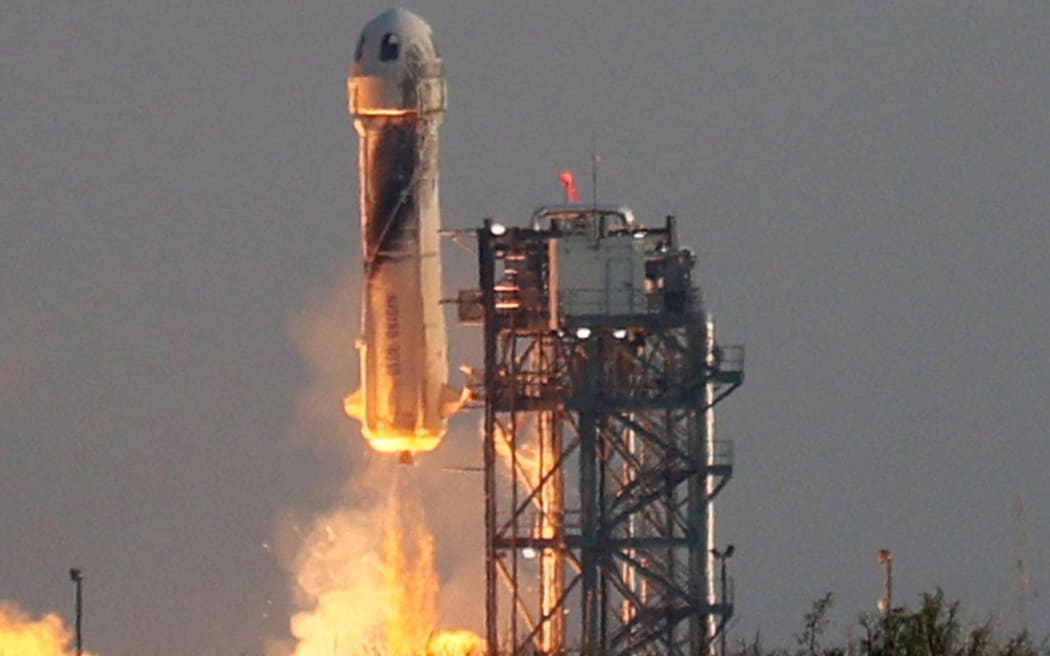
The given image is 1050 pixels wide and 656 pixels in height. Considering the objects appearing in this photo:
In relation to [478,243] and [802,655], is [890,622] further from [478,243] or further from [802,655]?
[478,243]

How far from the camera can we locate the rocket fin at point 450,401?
373 feet

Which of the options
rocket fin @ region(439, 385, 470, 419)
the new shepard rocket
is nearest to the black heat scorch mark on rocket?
the new shepard rocket

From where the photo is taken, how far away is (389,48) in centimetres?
11450

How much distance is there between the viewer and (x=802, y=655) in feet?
269

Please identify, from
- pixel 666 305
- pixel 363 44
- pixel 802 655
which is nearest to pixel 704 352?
pixel 666 305

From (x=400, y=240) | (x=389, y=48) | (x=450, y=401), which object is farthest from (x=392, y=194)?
(x=450, y=401)

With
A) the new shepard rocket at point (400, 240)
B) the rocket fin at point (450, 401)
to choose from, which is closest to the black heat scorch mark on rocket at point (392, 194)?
the new shepard rocket at point (400, 240)

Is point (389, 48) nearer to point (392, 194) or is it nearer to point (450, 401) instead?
point (392, 194)

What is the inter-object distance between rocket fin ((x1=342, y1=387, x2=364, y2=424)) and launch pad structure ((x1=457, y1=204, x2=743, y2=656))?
250 cm

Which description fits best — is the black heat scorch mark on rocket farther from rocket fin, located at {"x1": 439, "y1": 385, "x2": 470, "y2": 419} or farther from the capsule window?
rocket fin, located at {"x1": 439, "y1": 385, "x2": 470, "y2": 419}

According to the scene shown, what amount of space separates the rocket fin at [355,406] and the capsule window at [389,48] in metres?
6.77

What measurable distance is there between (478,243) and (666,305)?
4026 mm

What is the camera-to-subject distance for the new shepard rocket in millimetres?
113125

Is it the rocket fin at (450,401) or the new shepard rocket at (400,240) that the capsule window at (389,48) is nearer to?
the new shepard rocket at (400,240)
